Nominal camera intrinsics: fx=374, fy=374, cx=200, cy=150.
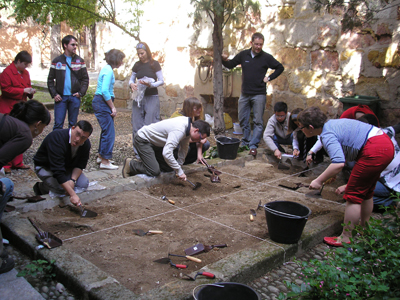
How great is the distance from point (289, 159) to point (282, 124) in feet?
2.00

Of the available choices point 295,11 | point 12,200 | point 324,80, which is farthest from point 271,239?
point 295,11

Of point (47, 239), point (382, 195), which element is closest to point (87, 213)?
point (47, 239)

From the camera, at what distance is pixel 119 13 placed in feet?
30.9

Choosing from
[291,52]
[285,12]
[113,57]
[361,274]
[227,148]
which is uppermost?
[285,12]

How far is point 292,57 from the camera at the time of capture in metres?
7.36

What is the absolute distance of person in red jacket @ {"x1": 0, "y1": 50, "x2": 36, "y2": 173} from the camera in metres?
5.26

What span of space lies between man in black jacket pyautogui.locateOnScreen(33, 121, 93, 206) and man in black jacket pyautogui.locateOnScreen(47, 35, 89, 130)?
5.65 feet

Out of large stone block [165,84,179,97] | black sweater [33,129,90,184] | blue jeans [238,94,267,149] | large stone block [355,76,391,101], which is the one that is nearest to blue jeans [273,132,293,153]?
blue jeans [238,94,267,149]

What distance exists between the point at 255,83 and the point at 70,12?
4.46 m

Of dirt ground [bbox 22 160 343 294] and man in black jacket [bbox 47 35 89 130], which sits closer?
dirt ground [bbox 22 160 343 294]

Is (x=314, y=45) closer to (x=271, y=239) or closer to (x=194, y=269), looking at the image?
(x=271, y=239)

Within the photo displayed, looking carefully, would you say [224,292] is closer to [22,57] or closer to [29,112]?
[29,112]

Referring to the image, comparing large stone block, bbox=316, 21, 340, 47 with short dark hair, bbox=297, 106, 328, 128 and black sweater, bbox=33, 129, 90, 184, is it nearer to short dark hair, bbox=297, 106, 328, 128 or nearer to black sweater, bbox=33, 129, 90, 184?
short dark hair, bbox=297, 106, 328, 128

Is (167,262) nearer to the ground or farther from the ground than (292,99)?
nearer to the ground
